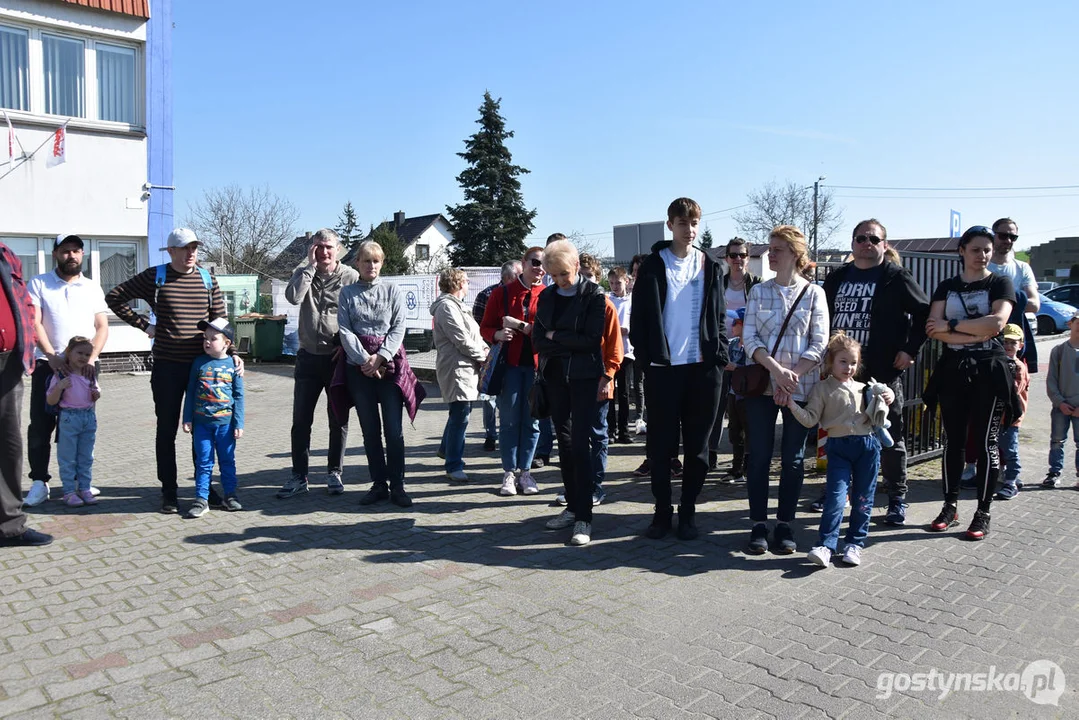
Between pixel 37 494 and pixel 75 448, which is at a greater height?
pixel 75 448

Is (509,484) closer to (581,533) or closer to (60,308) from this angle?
(581,533)

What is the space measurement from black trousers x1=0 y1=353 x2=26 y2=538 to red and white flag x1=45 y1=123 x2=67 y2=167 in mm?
10829

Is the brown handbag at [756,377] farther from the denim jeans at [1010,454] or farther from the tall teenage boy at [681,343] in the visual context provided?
the denim jeans at [1010,454]

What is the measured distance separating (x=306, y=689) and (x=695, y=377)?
302cm

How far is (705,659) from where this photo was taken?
3.74 meters

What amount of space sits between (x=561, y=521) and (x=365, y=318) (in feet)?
6.92

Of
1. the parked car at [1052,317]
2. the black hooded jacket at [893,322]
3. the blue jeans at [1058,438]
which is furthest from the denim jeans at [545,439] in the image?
the parked car at [1052,317]

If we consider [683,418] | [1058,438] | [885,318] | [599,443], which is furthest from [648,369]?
[1058,438]

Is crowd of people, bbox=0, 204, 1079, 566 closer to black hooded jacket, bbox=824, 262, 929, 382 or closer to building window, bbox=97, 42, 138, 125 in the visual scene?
black hooded jacket, bbox=824, 262, 929, 382

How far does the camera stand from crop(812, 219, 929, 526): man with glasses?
5.61 m

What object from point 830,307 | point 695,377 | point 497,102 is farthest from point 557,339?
point 497,102

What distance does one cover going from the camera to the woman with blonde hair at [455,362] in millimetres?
7371

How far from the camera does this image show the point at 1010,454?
22.0ft

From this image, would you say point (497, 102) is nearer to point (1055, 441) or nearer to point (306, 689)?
point (1055, 441)
